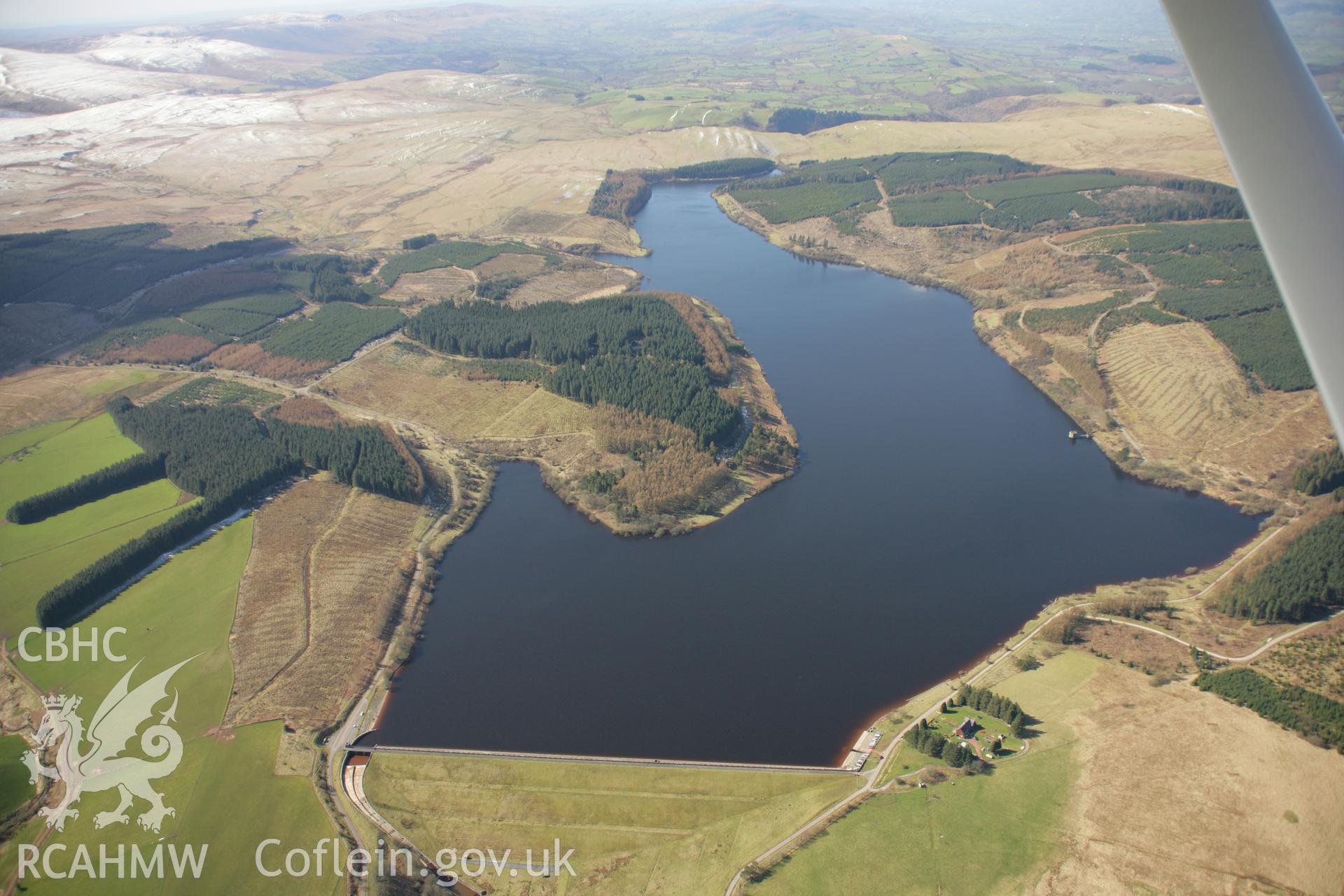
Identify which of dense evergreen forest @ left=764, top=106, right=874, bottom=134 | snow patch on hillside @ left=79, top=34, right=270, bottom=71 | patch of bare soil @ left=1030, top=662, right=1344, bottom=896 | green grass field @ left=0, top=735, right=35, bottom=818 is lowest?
green grass field @ left=0, top=735, right=35, bottom=818

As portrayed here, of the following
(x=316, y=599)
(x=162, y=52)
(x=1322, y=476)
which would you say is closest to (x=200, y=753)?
(x=316, y=599)

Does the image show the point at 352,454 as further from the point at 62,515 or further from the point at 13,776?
the point at 13,776

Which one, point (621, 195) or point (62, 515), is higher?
point (621, 195)

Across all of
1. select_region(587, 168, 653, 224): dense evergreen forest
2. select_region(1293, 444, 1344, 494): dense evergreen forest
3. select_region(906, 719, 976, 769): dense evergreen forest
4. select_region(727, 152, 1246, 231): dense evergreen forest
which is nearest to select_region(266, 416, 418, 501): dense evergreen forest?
select_region(906, 719, 976, 769): dense evergreen forest

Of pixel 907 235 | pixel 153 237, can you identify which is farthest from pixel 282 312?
pixel 907 235

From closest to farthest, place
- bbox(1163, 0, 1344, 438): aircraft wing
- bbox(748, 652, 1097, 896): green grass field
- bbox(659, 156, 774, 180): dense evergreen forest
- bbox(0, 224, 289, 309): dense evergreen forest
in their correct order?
1. bbox(1163, 0, 1344, 438): aircraft wing
2. bbox(748, 652, 1097, 896): green grass field
3. bbox(0, 224, 289, 309): dense evergreen forest
4. bbox(659, 156, 774, 180): dense evergreen forest

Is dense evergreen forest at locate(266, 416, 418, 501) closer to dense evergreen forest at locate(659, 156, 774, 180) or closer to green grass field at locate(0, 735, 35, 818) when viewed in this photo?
green grass field at locate(0, 735, 35, 818)

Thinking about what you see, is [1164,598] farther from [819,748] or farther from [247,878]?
[247,878]
